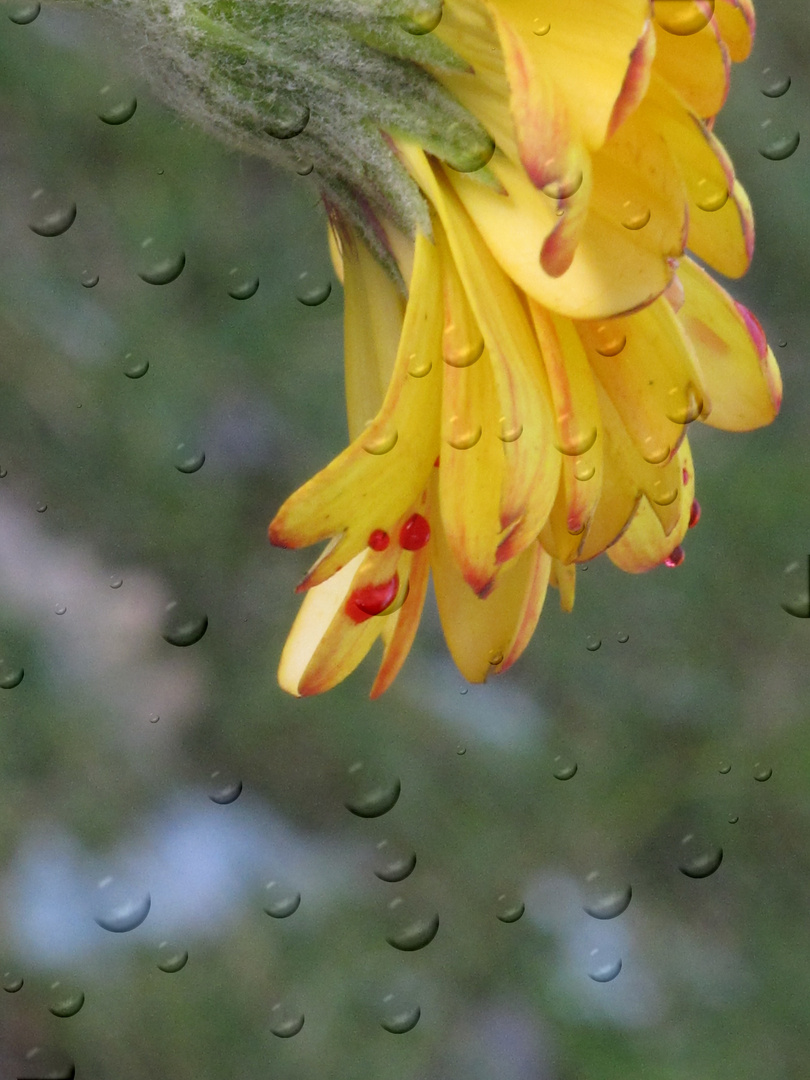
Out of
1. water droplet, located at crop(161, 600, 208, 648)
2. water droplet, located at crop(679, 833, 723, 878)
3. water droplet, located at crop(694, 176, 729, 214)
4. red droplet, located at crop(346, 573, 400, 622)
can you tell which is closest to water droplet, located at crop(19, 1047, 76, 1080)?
water droplet, located at crop(161, 600, 208, 648)

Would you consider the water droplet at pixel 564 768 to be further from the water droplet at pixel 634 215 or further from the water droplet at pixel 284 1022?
the water droplet at pixel 634 215

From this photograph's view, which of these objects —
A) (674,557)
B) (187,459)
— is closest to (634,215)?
(674,557)

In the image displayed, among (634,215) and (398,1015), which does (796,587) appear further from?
(634,215)

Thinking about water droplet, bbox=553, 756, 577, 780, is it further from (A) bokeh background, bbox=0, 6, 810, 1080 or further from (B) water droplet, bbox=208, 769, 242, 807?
(B) water droplet, bbox=208, 769, 242, 807

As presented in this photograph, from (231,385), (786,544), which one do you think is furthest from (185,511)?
(786,544)

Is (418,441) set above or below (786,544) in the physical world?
above

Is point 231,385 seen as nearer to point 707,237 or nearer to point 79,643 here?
point 79,643
